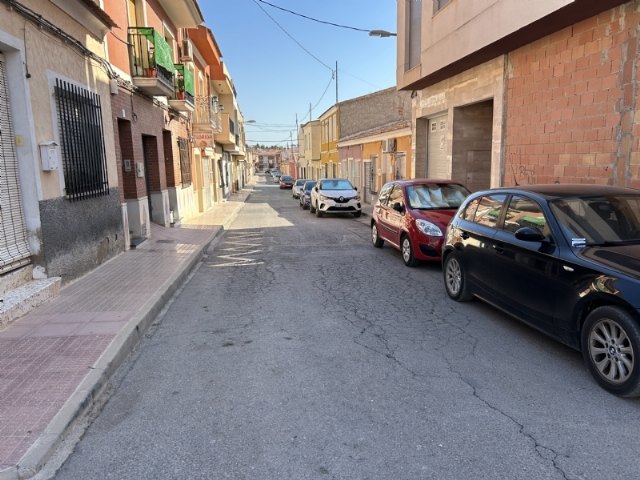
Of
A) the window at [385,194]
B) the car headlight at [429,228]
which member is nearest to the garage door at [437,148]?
the window at [385,194]

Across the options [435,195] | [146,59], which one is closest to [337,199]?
[146,59]

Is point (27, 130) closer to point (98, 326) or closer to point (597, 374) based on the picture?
point (98, 326)

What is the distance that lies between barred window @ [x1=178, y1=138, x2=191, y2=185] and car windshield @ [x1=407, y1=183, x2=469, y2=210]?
31.4 feet

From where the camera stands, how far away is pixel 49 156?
6305mm

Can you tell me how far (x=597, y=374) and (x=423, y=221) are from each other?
4761mm

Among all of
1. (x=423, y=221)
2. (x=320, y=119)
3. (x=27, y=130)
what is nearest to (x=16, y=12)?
(x=27, y=130)

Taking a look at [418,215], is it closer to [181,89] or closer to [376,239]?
[376,239]

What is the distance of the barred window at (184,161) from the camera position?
16.1m

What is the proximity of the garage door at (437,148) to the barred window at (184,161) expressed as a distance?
27.7ft

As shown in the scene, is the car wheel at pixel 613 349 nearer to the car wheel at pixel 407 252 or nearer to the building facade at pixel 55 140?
the car wheel at pixel 407 252

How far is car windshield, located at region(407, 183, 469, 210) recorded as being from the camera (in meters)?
8.95

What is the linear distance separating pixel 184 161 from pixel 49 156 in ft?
34.5

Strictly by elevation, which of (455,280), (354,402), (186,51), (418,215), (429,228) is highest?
(186,51)

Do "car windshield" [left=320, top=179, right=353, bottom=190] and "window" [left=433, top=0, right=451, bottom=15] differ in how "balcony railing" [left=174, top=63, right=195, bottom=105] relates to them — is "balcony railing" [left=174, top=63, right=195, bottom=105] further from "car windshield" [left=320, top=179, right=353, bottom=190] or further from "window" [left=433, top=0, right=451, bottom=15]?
"window" [left=433, top=0, right=451, bottom=15]
